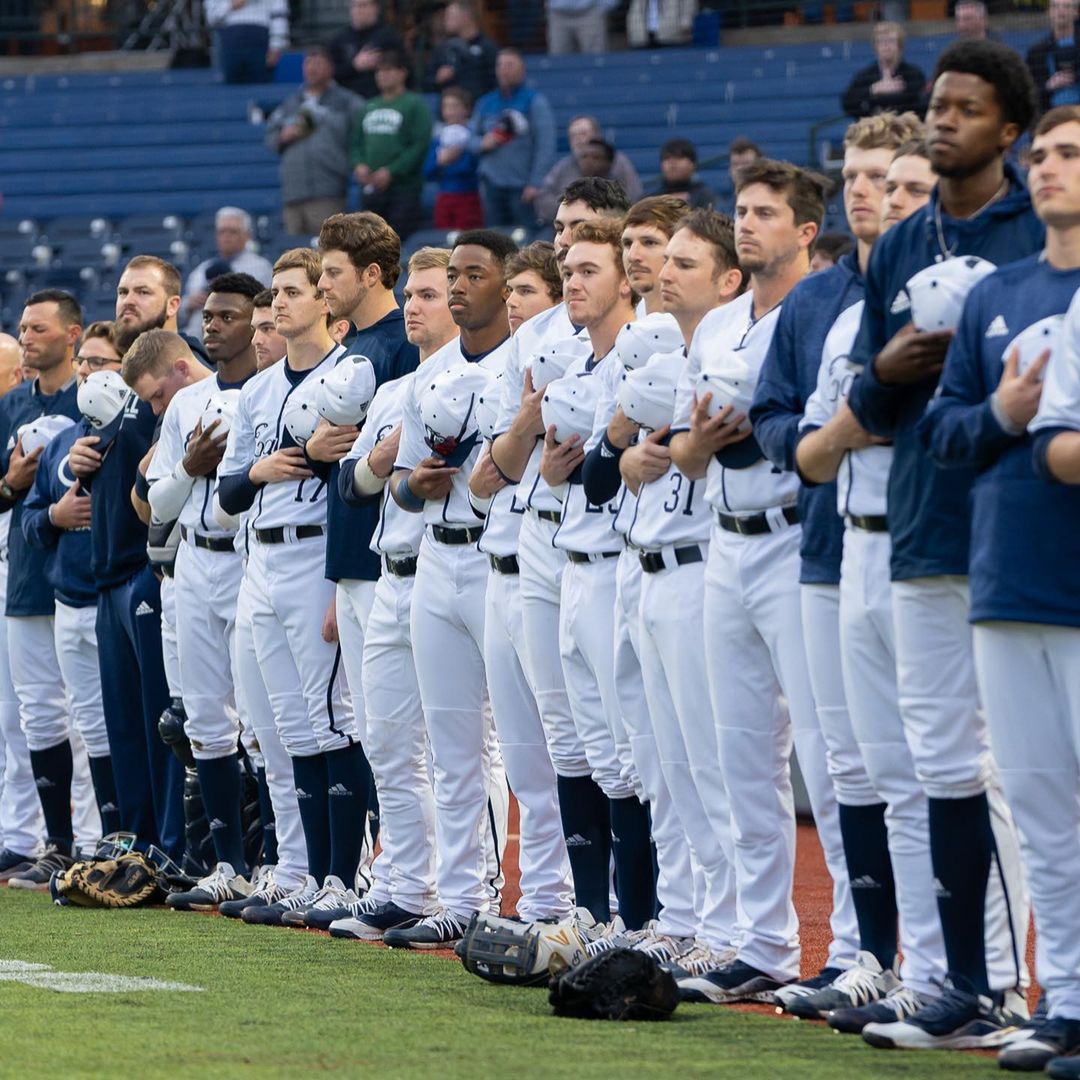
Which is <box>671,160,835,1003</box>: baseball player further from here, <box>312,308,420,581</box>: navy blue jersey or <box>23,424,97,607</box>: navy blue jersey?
<box>23,424,97,607</box>: navy blue jersey

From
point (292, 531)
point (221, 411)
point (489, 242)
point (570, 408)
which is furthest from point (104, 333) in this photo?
point (570, 408)

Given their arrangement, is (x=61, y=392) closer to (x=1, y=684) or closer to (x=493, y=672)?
(x=1, y=684)

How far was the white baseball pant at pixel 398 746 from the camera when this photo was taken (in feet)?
23.9

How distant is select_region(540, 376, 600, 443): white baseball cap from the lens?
21.0 feet

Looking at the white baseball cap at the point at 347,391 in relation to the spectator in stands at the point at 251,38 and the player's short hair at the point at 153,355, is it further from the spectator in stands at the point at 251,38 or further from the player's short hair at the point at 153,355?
the spectator in stands at the point at 251,38

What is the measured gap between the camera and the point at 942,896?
16.2 feet

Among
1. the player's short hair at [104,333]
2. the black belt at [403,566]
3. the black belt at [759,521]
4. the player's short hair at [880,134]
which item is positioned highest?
the player's short hair at [880,134]

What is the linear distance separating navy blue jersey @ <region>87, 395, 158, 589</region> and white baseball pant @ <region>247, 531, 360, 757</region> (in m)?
1.25

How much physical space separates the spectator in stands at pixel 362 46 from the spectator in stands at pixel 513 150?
1.42 m

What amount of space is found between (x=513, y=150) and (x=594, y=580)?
997cm

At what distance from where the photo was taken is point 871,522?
16.8ft

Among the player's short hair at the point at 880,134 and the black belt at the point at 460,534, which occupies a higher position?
the player's short hair at the point at 880,134

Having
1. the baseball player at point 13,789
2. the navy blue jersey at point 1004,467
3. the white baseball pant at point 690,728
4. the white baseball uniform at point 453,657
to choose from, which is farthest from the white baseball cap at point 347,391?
the navy blue jersey at point 1004,467

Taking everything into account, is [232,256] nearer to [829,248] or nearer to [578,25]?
[578,25]
